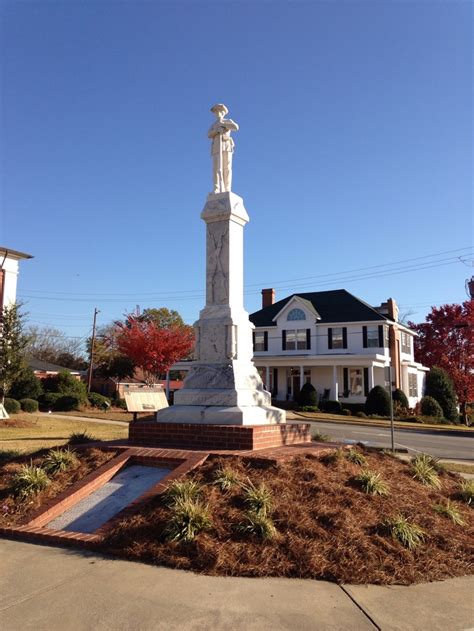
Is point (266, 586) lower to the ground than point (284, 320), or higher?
lower

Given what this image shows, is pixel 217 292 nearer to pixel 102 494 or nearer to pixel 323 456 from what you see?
pixel 323 456

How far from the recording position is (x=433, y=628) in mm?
3533

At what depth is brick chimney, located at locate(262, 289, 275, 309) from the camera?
153ft

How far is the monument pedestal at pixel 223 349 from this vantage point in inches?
339

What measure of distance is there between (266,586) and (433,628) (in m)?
1.29

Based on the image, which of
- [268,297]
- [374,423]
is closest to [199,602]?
[374,423]

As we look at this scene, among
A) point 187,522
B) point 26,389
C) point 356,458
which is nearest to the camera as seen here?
point 187,522

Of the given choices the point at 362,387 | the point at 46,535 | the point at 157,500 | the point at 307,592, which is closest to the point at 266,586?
the point at 307,592

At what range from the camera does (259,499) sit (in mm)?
5461

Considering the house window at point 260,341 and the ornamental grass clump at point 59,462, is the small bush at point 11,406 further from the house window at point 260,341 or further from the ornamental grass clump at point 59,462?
the house window at point 260,341

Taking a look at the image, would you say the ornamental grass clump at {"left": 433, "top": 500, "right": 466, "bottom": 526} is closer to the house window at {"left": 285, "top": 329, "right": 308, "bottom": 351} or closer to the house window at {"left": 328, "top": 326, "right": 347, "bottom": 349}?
the house window at {"left": 328, "top": 326, "right": 347, "bottom": 349}

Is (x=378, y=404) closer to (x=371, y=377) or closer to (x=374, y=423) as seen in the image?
(x=371, y=377)

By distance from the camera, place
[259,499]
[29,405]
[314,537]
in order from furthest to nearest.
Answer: [29,405] → [259,499] → [314,537]

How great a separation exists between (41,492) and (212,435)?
102 inches
